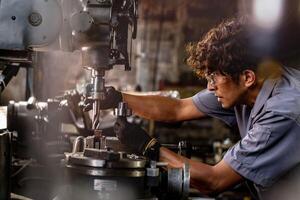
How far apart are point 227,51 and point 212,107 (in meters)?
0.54

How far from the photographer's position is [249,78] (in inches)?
76.4

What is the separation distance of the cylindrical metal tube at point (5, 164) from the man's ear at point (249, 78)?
43.1 inches

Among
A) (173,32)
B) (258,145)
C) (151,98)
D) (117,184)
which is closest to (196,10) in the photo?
(173,32)

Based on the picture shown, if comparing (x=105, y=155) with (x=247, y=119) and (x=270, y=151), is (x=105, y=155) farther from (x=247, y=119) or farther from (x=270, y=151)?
(x=247, y=119)

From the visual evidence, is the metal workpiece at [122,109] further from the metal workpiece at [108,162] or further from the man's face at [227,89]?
the man's face at [227,89]

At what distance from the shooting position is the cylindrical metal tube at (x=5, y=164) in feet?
4.62

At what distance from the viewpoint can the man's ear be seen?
1.93 m

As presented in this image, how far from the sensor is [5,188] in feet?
4.69

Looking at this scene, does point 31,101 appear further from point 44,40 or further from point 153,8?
point 153,8

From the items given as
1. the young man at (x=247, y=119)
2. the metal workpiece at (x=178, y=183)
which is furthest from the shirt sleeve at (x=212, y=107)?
the metal workpiece at (x=178, y=183)

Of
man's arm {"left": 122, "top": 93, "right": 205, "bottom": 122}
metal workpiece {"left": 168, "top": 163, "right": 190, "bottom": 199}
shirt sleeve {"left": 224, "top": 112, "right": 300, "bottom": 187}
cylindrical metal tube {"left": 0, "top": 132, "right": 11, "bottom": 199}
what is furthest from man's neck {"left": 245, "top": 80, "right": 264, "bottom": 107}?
cylindrical metal tube {"left": 0, "top": 132, "right": 11, "bottom": 199}

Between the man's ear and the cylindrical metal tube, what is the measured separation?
1096 mm

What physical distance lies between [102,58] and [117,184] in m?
0.51

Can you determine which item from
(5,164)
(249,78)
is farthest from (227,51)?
(5,164)
